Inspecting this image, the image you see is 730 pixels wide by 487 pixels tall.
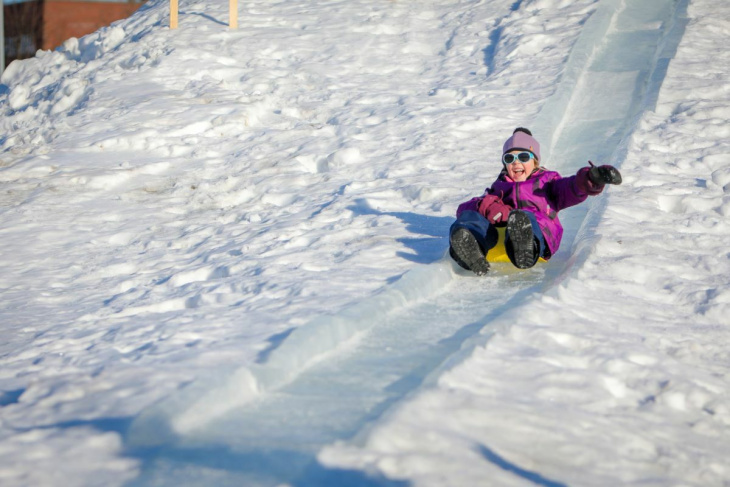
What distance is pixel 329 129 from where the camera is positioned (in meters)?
7.29

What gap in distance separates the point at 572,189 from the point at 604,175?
1.05 feet

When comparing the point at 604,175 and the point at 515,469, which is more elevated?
the point at 604,175

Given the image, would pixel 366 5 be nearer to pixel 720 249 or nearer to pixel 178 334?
pixel 720 249

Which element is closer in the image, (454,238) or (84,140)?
(454,238)

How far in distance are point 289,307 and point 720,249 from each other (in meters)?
2.39

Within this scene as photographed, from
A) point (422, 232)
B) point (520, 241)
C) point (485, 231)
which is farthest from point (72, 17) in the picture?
point (520, 241)

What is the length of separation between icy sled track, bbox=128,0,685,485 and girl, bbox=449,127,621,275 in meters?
0.15

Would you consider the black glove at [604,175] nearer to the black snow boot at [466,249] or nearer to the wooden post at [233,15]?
the black snow boot at [466,249]

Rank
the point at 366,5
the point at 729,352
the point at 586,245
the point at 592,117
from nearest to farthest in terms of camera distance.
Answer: the point at 729,352 < the point at 586,245 < the point at 592,117 < the point at 366,5

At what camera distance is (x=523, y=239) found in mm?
3867

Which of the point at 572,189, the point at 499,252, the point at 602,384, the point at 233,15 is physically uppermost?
the point at 233,15

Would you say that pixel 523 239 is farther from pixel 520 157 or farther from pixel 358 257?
pixel 358 257

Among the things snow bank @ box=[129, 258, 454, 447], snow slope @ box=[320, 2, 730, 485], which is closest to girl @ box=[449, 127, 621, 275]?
snow slope @ box=[320, 2, 730, 485]

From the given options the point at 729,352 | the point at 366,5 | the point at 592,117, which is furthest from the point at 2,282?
the point at 366,5
